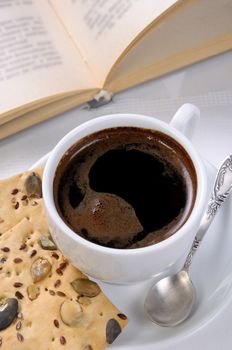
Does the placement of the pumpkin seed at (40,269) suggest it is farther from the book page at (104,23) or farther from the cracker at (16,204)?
the book page at (104,23)

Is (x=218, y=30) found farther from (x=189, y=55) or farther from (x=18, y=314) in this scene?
(x=18, y=314)

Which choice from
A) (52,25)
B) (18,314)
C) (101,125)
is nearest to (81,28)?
(52,25)

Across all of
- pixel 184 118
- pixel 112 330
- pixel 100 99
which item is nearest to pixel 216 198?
pixel 184 118

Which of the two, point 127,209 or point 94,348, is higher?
point 127,209

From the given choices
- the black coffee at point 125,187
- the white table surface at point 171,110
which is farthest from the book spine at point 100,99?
the black coffee at point 125,187

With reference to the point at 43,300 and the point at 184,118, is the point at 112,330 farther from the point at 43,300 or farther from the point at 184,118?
the point at 184,118
